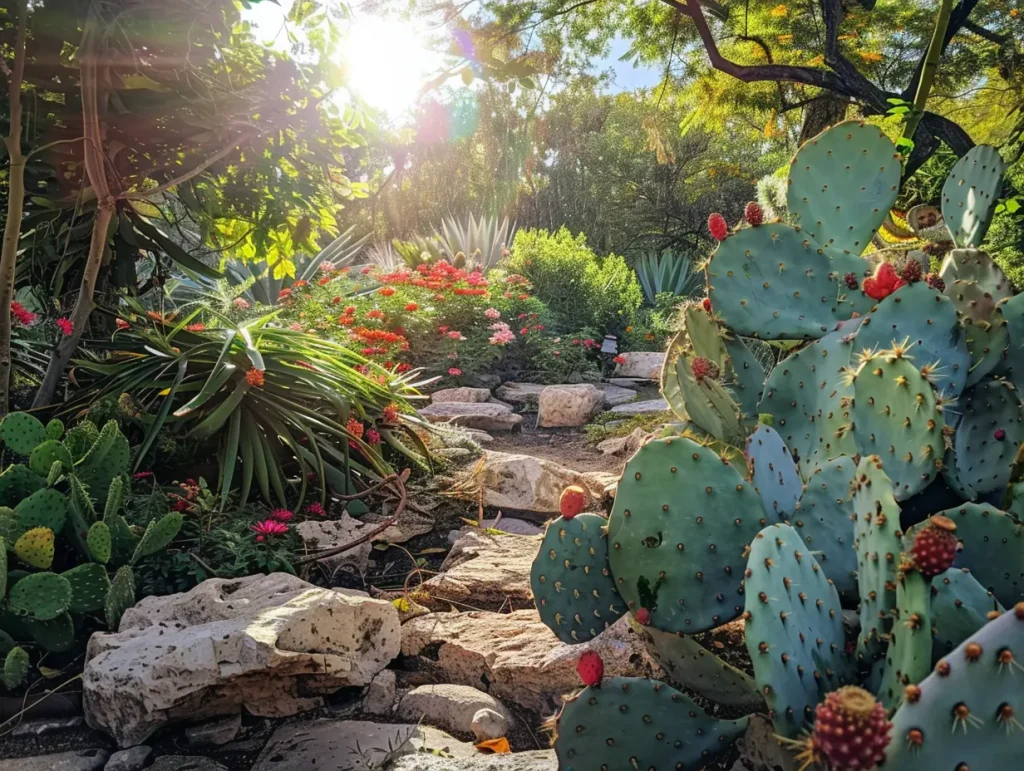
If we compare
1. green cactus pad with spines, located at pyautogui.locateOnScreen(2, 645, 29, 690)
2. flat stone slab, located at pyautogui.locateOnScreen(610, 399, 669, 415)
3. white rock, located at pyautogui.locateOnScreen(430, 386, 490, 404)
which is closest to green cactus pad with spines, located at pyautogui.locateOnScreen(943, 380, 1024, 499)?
green cactus pad with spines, located at pyautogui.locateOnScreen(2, 645, 29, 690)

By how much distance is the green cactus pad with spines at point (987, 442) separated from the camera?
184 cm

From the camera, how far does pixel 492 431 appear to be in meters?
6.23

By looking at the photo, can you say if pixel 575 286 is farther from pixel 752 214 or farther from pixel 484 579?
pixel 752 214

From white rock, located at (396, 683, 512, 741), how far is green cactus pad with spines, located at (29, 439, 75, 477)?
4.36ft

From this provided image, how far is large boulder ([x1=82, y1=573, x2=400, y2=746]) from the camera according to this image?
1887mm

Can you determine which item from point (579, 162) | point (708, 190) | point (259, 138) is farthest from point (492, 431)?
point (579, 162)

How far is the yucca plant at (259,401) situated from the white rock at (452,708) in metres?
1.23

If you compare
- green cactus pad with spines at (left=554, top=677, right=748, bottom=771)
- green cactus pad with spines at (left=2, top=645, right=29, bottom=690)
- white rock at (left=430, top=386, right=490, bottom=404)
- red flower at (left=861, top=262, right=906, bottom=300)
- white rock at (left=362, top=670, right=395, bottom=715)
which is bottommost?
white rock at (left=430, top=386, right=490, bottom=404)

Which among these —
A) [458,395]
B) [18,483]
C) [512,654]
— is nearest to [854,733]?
[512,654]

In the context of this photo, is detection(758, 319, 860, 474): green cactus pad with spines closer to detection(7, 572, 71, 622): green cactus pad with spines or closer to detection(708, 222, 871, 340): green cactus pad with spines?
detection(708, 222, 871, 340): green cactus pad with spines

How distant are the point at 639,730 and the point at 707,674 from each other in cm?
19

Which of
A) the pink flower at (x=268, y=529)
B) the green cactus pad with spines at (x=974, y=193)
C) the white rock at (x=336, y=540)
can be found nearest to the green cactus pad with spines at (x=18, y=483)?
the pink flower at (x=268, y=529)

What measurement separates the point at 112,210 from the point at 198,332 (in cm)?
77

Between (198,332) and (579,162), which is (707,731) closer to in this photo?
(198,332)
